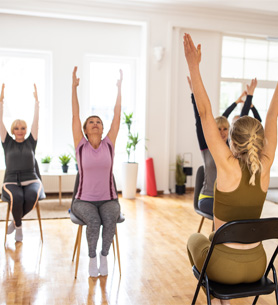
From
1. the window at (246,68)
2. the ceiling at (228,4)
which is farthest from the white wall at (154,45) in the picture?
the window at (246,68)

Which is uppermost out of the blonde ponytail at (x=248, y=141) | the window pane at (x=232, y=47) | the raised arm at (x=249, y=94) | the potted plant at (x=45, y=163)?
the window pane at (x=232, y=47)

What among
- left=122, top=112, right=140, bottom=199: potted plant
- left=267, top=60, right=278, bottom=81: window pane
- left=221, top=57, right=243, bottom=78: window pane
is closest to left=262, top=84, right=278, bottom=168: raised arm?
left=122, top=112, right=140, bottom=199: potted plant

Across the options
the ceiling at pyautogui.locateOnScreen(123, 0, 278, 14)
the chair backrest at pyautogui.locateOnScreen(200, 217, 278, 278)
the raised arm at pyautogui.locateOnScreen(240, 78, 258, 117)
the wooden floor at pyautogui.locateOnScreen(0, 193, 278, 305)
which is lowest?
the wooden floor at pyautogui.locateOnScreen(0, 193, 278, 305)

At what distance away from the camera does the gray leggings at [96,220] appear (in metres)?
2.75

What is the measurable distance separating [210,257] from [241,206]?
0.27m

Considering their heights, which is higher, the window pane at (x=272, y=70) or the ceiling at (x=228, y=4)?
the ceiling at (x=228, y=4)

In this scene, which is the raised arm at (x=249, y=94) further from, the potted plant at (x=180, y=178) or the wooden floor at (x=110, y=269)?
the potted plant at (x=180, y=178)

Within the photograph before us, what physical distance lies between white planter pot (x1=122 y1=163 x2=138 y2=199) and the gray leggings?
2.94 m

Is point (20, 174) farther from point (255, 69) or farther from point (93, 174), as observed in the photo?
point (255, 69)

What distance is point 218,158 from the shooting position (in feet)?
5.43

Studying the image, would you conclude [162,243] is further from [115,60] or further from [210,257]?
[115,60]

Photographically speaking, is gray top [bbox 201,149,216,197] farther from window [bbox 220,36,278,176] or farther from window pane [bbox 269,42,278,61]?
window pane [bbox 269,42,278,61]

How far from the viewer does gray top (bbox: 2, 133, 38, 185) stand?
11.8 ft

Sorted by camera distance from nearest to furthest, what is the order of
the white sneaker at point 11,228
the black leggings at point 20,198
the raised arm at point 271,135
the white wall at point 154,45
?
the raised arm at point 271,135 < the black leggings at point 20,198 < the white sneaker at point 11,228 < the white wall at point 154,45
